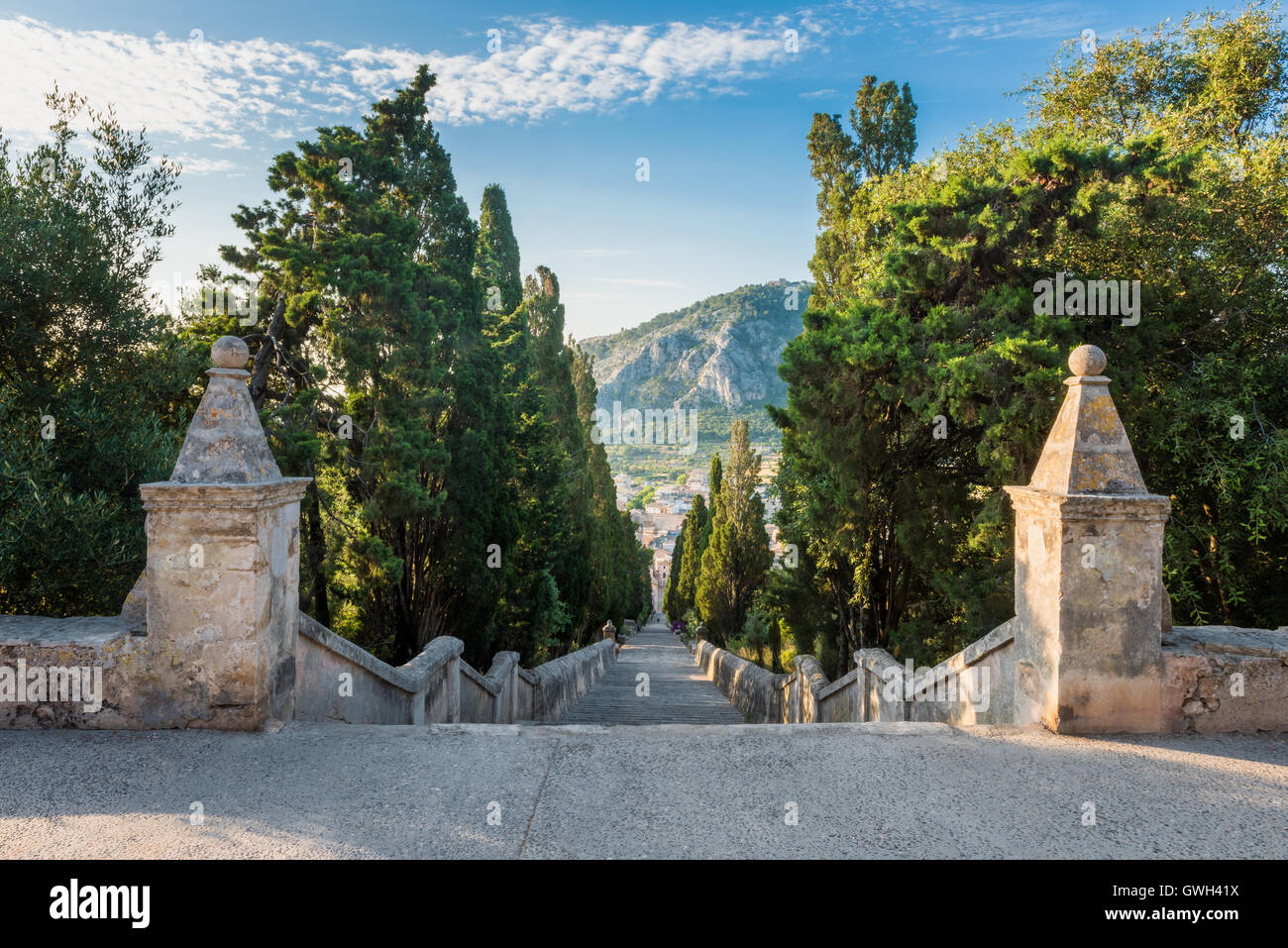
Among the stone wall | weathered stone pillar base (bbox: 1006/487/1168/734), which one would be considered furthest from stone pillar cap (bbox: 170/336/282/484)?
the stone wall

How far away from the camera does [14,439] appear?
5.55 m

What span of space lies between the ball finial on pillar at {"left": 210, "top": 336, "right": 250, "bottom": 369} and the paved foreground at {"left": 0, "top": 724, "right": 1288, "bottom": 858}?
6.75 ft

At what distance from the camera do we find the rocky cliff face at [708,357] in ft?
340

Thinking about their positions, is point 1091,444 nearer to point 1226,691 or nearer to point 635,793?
point 1226,691

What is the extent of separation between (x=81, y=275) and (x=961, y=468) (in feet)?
32.2

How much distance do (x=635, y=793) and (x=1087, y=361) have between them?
3422mm

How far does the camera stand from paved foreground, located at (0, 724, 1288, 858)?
8.65 ft

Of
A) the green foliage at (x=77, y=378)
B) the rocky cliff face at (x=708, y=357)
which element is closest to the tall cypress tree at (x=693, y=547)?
the green foliage at (x=77, y=378)

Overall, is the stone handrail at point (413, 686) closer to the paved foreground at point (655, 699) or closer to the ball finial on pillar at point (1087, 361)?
the paved foreground at point (655, 699)

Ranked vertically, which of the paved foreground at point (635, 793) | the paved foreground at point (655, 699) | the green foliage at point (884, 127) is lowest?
the paved foreground at point (655, 699)

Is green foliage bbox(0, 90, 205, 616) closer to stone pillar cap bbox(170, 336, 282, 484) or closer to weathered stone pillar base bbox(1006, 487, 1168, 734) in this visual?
stone pillar cap bbox(170, 336, 282, 484)

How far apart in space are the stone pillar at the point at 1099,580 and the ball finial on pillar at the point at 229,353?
186 inches

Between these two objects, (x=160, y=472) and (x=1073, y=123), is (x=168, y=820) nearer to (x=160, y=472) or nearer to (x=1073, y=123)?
(x=160, y=472)
